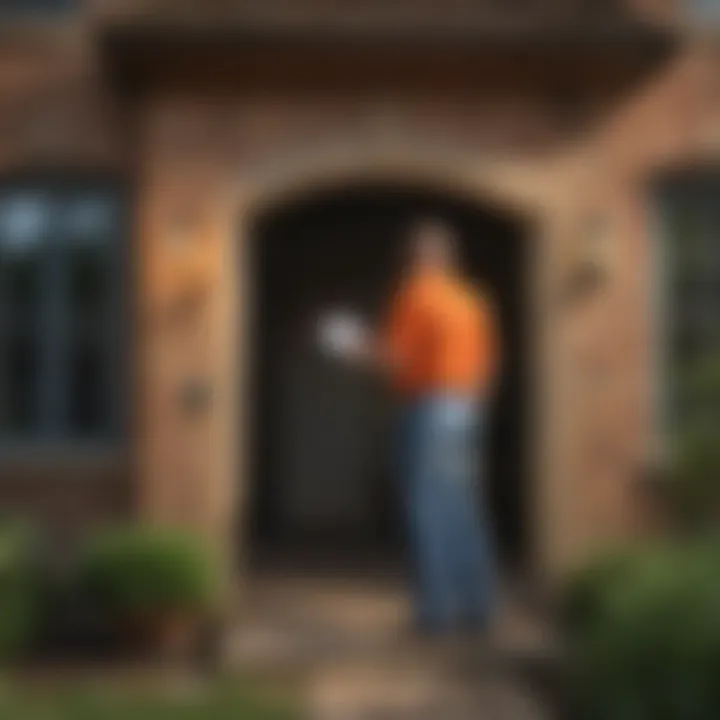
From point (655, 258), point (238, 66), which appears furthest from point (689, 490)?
point (238, 66)

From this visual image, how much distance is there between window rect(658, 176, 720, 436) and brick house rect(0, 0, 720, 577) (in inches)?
1.2

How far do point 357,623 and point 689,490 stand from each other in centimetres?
253

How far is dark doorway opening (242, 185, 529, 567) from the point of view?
46.3ft

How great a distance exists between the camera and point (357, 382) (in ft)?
48.4

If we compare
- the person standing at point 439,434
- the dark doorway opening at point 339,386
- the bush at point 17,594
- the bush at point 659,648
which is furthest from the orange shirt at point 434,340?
the dark doorway opening at point 339,386

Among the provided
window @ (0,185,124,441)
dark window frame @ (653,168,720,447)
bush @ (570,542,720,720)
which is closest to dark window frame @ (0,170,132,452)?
window @ (0,185,124,441)

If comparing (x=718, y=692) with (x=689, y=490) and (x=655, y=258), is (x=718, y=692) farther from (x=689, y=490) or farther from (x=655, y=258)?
(x=655, y=258)

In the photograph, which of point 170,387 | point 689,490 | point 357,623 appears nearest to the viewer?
point 689,490

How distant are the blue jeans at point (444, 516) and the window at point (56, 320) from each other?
2621mm

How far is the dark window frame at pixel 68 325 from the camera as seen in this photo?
38.3 feet

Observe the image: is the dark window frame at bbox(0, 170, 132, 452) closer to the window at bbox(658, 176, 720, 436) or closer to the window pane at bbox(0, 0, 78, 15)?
the window pane at bbox(0, 0, 78, 15)

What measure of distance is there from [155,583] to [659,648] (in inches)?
144

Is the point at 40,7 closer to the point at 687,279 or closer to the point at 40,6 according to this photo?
the point at 40,6

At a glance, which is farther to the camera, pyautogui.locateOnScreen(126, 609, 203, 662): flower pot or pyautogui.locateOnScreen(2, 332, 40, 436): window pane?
pyautogui.locateOnScreen(2, 332, 40, 436): window pane
